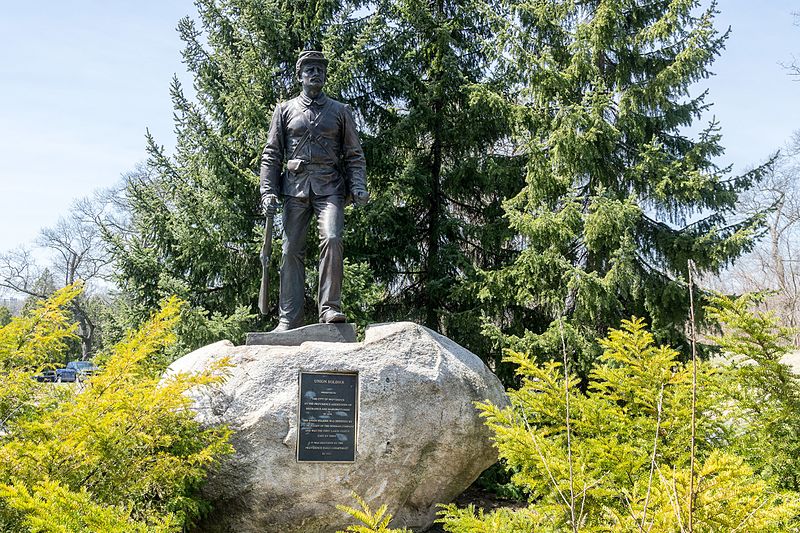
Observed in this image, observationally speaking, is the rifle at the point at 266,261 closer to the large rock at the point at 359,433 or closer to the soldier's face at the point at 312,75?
the large rock at the point at 359,433

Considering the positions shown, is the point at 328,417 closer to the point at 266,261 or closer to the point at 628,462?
the point at 266,261

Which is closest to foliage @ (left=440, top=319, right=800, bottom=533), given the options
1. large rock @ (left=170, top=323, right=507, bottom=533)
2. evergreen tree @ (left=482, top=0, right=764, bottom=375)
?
large rock @ (left=170, top=323, right=507, bottom=533)

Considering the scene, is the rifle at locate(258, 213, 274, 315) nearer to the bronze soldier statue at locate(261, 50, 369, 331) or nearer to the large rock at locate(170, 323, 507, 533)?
the bronze soldier statue at locate(261, 50, 369, 331)

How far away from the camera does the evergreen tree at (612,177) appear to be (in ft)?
28.6

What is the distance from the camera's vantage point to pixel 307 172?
630cm

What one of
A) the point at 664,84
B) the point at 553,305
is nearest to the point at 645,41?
the point at 664,84

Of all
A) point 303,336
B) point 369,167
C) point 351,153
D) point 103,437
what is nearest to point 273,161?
point 351,153

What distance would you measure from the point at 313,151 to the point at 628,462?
413 cm

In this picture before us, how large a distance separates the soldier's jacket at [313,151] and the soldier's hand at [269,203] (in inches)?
3.4

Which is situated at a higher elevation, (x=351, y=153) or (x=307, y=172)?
(x=351, y=153)

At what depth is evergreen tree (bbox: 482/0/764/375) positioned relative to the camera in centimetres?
871

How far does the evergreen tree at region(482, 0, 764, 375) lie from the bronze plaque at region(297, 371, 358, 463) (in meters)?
3.91

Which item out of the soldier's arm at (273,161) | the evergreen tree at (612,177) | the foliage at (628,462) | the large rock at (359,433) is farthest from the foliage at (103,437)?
the evergreen tree at (612,177)

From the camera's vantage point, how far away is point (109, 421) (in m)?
3.87
